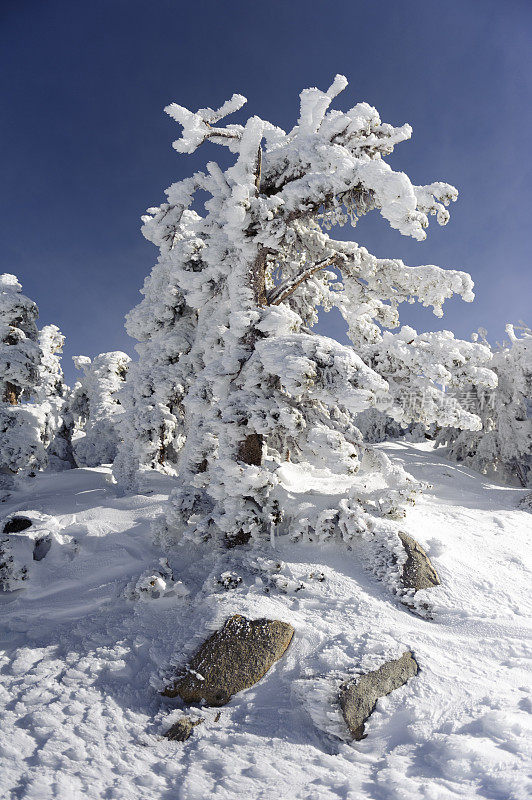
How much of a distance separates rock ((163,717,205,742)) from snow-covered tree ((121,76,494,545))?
2.80 metres

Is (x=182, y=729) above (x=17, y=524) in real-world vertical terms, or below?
below

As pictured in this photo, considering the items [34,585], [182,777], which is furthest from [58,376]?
[182,777]

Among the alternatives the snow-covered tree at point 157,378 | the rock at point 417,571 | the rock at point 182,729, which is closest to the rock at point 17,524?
the snow-covered tree at point 157,378

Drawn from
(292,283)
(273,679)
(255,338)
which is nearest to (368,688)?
(273,679)

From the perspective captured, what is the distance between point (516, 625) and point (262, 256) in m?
6.90

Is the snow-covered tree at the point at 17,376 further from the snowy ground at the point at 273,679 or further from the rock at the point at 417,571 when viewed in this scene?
the rock at the point at 417,571

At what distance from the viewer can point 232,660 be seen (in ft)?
13.7

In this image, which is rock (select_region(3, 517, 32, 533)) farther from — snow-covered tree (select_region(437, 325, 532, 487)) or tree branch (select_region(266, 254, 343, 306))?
snow-covered tree (select_region(437, 325, 532, 487))

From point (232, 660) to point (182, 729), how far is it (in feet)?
2.61

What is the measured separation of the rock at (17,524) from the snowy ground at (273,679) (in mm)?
574

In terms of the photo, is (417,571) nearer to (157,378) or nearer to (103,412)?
(157,378)

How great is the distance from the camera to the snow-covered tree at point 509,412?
15.8m

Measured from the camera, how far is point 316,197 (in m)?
6.71

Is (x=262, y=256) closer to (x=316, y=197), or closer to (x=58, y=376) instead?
(x=316, y=197)
